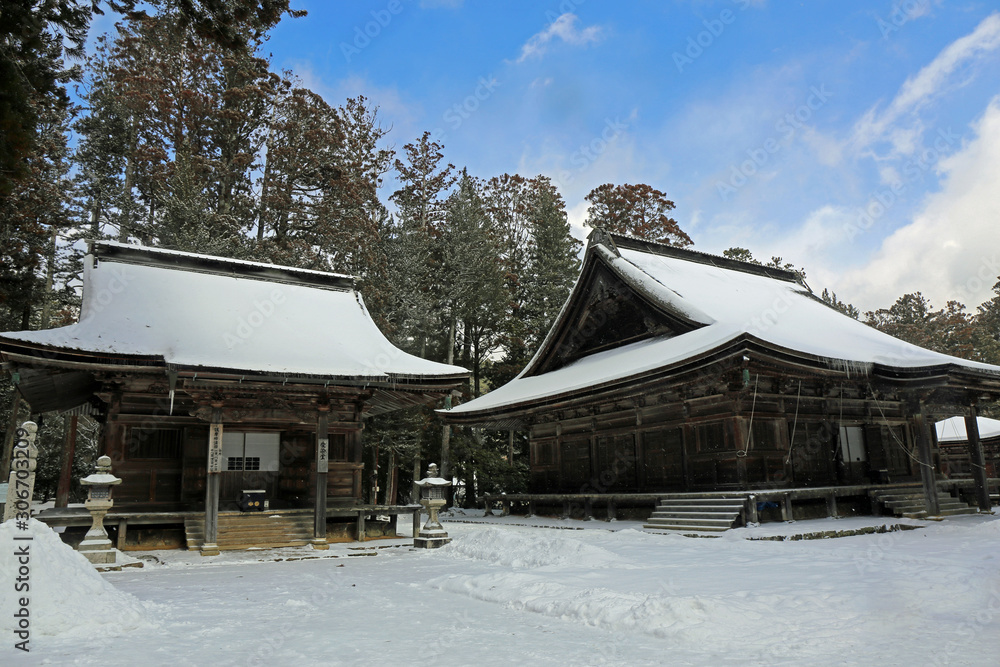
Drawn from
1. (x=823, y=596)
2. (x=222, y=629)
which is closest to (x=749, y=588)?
(x=823, y=596)

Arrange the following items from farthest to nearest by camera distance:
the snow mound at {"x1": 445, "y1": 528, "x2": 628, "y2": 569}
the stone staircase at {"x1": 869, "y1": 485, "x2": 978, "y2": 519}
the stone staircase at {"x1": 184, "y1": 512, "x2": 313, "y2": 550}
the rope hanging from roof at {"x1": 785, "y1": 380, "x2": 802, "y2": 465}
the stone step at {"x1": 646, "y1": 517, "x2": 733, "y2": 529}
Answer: the rope hanging from roof at {"x1": 785, "y1": 380, "x2": 802, "y2": 465}, the stone staircase at {"x1": 869, "y1": 485, "x2": 978, "y2": 519}, the stone staircase at {"x1": 184, "y1": 512, "x2": 313, "y2": 550}, the stone step at {"x1": 646, "y1": 517, "x2": 733, "y2": 529}, the snow mound at {"x1": 445, "y1": 528, "x2": 628, "y2": 569}

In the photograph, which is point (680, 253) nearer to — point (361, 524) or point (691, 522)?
Result: point (691, 522)

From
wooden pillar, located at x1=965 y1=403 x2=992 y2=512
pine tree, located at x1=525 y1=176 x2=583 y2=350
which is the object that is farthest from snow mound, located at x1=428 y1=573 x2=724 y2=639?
pine tree, located at x1=525 y1=176 x2=583 y2=350

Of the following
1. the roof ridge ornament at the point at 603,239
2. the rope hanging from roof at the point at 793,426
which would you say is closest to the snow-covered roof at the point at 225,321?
the roof ridge ornament at the point at 603,239

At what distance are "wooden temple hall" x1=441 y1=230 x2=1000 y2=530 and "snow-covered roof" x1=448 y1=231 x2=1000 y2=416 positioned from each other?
2.9 inches

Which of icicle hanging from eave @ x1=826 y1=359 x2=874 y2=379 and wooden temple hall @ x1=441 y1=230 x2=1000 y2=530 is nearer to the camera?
icicle hanging from eave @ x1=826 y1=359 x2=874 y2=379

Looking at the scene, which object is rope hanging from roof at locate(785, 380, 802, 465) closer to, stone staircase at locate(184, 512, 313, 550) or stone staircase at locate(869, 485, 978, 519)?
stone staircase at locate(869, 485, 978, 519)

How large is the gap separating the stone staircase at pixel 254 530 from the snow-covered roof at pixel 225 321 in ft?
11.9

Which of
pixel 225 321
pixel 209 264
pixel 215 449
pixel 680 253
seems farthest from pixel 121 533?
pixel 680 253

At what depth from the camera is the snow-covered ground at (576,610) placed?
16.8 feet

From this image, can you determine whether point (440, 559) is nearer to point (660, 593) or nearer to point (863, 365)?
point (660, 593)

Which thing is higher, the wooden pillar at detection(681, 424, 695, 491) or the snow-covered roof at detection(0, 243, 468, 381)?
the snow-covered roof at detection(0, 243, 468, 381)

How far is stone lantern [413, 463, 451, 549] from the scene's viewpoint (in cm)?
1388

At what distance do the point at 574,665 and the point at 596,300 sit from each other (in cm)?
1721
